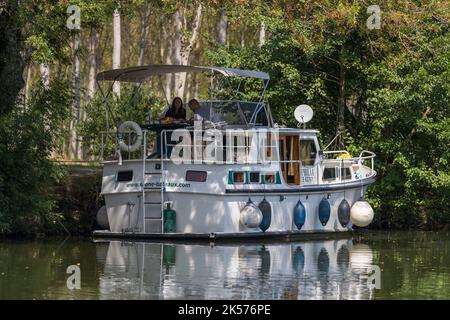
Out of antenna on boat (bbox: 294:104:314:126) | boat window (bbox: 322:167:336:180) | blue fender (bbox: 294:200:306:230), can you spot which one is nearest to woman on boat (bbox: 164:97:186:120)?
antenna on boat (bbox: 294:104:314:126)

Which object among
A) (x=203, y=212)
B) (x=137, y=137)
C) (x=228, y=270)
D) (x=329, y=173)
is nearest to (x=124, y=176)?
(x=137, y=137)

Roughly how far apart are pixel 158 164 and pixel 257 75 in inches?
147

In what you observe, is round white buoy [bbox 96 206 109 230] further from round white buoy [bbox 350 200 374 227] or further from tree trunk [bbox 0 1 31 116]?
round white buoy [bbox 350 200 374 227]

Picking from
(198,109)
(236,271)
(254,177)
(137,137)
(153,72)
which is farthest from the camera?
(153,72)

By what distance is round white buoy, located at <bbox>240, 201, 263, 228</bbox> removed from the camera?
28234 mm

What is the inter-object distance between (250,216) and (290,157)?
9.72 feet

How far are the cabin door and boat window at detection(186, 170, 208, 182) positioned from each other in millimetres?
2902

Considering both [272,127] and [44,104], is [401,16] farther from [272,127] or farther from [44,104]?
[44,104]

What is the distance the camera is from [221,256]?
25.2 m

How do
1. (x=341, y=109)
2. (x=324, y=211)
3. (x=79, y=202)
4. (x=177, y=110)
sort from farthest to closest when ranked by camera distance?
(x=341, y=109)
(x=79, y=202)
(x=324, y=211)
(x=177, y=110)

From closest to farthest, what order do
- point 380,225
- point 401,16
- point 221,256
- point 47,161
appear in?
1. point 221,256
2. point 47,161
3. point 401,16
4. point 380,225

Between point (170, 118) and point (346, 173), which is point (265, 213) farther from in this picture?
point (346, 173)

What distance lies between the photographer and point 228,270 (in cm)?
2253
